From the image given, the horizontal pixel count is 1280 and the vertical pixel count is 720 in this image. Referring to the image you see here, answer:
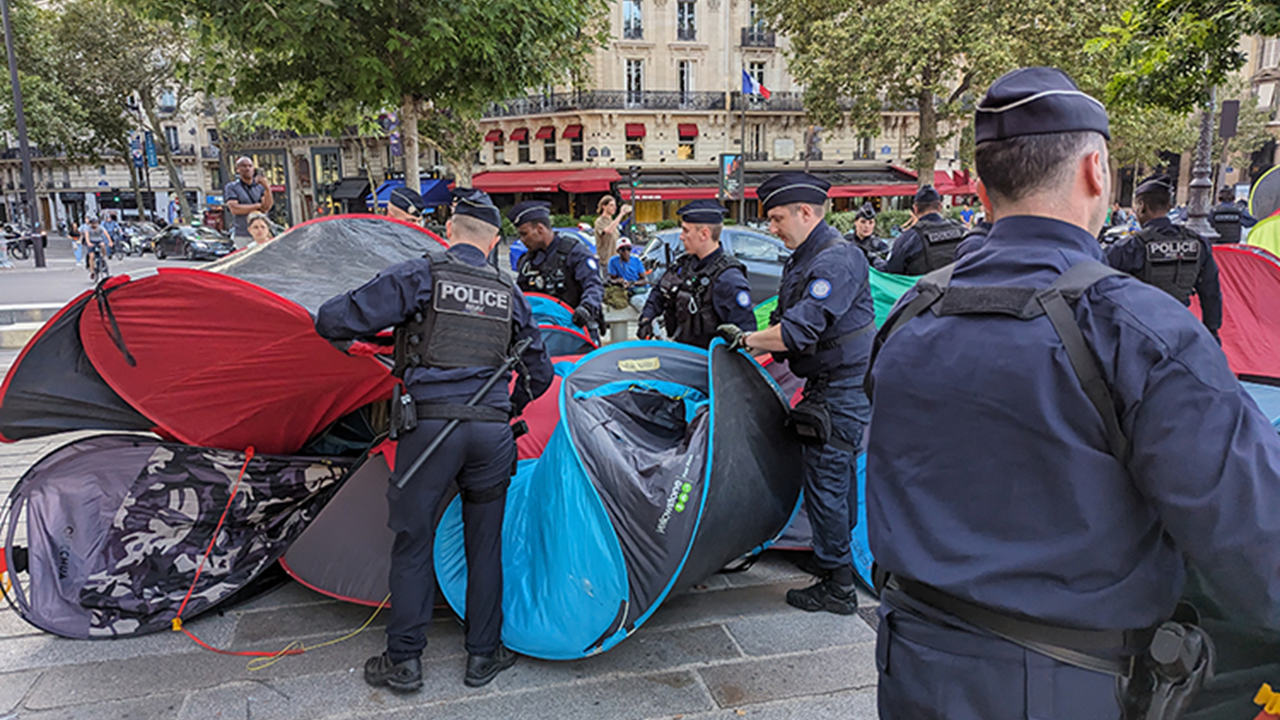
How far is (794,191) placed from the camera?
12.1 ft

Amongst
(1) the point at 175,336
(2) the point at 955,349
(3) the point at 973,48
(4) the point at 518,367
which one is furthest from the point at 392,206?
(3) the point at 973,48

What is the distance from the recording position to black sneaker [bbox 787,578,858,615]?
11.9 ft

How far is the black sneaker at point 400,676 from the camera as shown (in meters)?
3.00

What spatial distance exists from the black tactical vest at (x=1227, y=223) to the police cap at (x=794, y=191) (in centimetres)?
980

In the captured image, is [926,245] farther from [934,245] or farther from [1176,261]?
[1176,261]

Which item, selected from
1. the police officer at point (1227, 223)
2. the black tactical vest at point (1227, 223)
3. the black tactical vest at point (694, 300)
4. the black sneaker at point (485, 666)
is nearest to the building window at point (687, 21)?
the police officer at point (1227, 223)

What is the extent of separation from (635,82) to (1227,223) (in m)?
28.9

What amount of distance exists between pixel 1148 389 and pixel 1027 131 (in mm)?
492

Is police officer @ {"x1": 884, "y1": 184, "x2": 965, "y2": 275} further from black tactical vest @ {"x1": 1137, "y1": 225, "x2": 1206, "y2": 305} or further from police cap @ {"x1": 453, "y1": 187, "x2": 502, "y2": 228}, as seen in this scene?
police cap @ {"x1": 453, "y1": 187, "x2": 502, "y2": 228}

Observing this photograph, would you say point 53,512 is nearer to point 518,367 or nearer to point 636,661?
point 518,367

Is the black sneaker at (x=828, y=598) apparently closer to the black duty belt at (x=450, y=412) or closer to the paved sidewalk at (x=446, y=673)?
the paved sidewalk at (x=446, y=673)

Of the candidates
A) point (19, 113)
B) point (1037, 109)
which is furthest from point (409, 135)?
point (19, 113)

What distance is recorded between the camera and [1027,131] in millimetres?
1417

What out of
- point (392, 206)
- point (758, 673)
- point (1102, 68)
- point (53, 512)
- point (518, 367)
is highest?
point (1102, 68)
